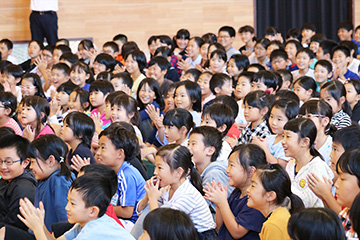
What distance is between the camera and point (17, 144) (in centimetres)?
296

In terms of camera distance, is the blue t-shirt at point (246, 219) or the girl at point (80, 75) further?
the girl at point (80, 75)

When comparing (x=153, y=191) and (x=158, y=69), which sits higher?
(x=158, y=69)

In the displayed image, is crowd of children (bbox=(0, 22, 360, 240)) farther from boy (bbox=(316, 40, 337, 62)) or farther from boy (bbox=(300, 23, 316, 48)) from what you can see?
boy (bbox=(300, 23, 316, 48))

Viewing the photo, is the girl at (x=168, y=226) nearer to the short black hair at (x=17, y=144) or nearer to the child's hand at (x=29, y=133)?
the short black hair at (x=17, y=144)

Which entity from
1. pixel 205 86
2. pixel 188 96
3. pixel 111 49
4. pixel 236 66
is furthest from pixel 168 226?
pixel 111 49

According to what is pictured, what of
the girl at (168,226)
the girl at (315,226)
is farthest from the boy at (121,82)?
the girl at (315,226)

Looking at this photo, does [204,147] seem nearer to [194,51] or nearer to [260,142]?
[260,142]

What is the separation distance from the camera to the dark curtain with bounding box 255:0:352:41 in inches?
364

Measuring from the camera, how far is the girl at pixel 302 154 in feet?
9.14

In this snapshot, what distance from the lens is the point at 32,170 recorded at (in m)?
3.00

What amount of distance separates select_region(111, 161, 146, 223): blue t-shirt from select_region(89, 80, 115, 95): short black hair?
1730 millimetres

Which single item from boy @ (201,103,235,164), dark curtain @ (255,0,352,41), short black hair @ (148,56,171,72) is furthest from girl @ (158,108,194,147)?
dark curtain @ (255,0,352,41)

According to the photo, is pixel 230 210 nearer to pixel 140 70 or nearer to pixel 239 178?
pixel 239 178

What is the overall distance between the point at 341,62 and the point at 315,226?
447cm
